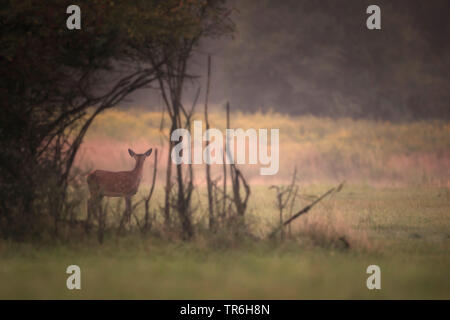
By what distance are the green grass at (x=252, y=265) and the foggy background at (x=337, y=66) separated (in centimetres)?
2277

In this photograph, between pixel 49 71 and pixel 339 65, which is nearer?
pixel 49 71

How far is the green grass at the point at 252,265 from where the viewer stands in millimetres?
7637

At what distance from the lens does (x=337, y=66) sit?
35062 millimetres

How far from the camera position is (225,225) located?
10.7 m

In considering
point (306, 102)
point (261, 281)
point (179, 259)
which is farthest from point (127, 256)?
point (306, 102)

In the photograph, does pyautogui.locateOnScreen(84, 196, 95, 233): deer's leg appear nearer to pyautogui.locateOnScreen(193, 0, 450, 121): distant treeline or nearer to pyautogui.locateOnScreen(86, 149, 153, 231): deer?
pyautogui.locateOnScreen(86, 149, 153, 231): deer

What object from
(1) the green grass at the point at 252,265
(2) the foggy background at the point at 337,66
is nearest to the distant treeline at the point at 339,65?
(2) the foggy background at the point at 337,66

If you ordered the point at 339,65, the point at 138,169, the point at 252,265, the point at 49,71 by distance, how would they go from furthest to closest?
the point at 339,65 < the point at 138,169 < the point at 49,71 < the point at 252,265

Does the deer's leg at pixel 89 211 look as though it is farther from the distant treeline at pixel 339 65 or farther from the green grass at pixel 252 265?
the distant treeline at pixel 339 65

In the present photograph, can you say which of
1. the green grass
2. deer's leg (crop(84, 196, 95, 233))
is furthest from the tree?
the green grass


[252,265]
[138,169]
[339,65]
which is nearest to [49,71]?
[138,169]

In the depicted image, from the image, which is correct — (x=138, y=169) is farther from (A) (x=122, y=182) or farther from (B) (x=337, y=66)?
(B) (x=337, y=66)

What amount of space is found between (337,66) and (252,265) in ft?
90.6

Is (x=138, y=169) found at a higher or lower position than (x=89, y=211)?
higher
